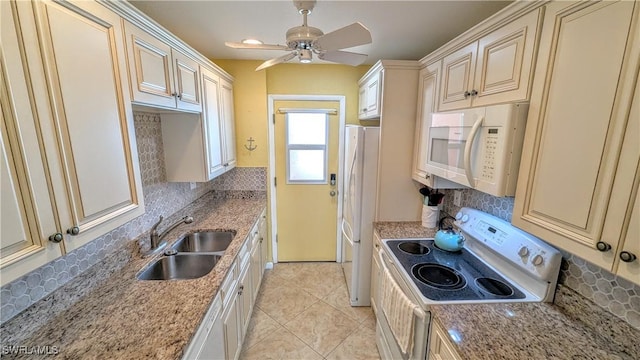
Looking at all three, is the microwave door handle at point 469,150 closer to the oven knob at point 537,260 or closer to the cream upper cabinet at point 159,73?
the oven knob at point 537,260

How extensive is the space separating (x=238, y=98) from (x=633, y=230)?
3.01m

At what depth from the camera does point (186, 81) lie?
5.86 feet

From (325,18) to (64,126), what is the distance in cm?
153

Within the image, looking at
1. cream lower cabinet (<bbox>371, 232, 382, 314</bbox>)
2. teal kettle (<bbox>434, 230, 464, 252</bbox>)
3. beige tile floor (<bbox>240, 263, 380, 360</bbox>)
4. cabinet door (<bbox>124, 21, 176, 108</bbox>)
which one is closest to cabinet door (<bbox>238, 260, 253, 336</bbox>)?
beige tile floor (<bbox>240, 263, 380, 360</bbox>)

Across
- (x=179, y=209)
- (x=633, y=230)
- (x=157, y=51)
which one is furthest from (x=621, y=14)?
(x=179, y=209)

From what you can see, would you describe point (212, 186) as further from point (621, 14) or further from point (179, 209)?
point (621, 14)

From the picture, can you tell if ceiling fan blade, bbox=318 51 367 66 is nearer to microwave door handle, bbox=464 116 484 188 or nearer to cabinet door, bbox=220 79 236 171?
microwave door handle, bbox=464 116 484 188

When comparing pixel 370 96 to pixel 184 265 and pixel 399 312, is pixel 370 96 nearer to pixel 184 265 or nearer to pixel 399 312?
pixel 399 312

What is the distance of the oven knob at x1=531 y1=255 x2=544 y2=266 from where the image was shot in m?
1.28

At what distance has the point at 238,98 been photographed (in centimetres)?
291

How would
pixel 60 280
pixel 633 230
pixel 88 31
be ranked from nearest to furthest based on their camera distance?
pixel 633 230
pixel 88 31
pixel 60 280

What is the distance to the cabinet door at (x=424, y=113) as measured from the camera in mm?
1893

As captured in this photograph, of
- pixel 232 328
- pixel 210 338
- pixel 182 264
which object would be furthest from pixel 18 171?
pixel 232 328

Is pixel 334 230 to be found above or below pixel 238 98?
below
